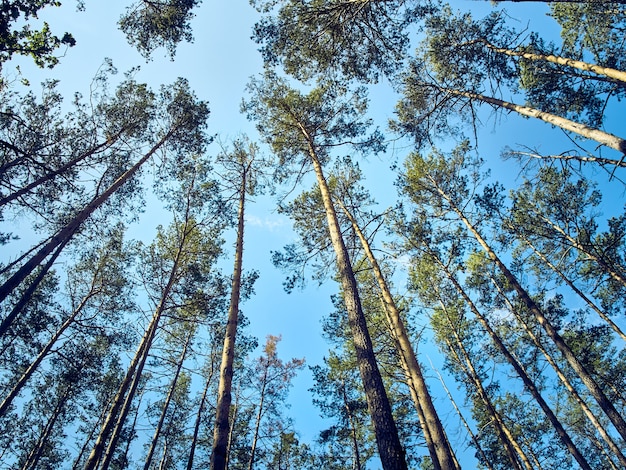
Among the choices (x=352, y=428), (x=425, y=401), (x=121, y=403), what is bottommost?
(x=425, y=401)

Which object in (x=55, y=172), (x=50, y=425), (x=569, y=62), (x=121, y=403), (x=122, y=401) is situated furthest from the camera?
(x=50, y=425)

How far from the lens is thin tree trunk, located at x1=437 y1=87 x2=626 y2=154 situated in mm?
5277

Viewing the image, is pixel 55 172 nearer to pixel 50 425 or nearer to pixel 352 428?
pixel 50 425

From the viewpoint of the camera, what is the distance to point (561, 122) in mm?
6348

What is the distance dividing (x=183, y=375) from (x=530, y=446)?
63.5 feet

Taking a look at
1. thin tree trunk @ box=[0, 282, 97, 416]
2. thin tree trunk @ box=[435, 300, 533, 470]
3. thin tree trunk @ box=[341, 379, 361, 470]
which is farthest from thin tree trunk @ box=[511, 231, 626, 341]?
thin tree trunk @ box=[0, 282, 97, 416]

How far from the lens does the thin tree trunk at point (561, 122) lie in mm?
5277

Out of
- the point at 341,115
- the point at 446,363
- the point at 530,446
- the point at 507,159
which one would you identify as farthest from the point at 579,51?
the point at 530,446

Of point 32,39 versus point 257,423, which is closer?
point 32,39

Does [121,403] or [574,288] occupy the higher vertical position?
[574,288]

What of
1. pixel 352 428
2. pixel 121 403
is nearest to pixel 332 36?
pixel 121 403

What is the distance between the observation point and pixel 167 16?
9.62 m

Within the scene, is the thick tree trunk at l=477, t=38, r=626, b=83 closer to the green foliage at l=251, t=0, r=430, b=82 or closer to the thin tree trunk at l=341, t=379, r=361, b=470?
the green foliage at l=251, t=0, r=430, b=82

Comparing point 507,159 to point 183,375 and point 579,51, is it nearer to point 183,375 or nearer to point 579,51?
point 579,51
